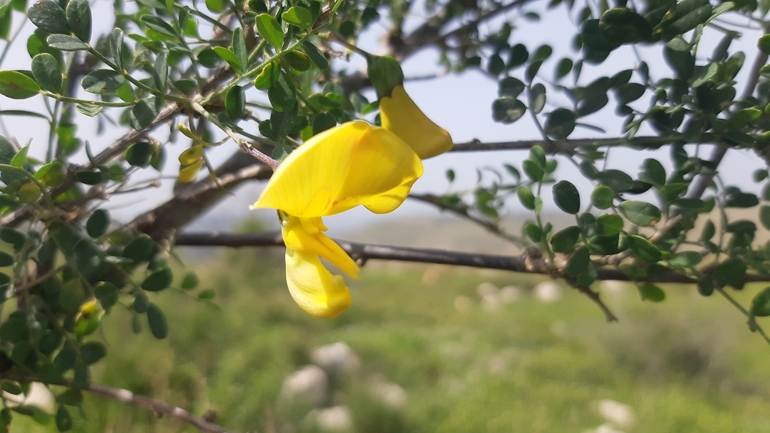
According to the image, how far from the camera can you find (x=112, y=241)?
0.31 m

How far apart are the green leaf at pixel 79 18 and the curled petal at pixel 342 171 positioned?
0.34 feet

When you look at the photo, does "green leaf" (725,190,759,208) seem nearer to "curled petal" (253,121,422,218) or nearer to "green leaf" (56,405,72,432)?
"curled petal" (253,121,422,218)

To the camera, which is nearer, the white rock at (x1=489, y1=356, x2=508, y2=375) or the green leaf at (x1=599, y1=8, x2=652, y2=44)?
the green leaf at (x1=599, y1=8, x2=652, y2=44)

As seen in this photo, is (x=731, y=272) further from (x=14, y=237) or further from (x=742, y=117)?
(x=14, y=237)

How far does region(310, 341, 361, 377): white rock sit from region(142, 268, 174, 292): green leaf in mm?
1470

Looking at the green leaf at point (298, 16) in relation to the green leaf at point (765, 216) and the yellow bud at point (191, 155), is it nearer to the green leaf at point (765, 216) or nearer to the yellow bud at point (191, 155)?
the yellow bud at point (191, 155)

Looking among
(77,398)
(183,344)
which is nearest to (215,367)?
(183,344)

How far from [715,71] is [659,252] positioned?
84mm

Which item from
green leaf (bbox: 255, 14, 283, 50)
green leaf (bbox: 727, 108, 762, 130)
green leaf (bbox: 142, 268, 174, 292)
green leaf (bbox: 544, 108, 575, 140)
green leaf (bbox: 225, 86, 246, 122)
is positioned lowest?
green leaf (bbox: 142, 268, 174, 292)

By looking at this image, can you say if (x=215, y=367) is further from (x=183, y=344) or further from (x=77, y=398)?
(x=77, y=398)

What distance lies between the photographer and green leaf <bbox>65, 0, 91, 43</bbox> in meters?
0.18

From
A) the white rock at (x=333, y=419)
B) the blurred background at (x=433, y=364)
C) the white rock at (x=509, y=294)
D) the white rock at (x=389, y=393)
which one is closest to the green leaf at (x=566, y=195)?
the blurred background at (x=433, y=364)

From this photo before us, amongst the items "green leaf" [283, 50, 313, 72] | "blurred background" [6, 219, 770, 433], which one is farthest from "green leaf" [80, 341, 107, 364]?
"blurred background" [6, 219, 770, 433]

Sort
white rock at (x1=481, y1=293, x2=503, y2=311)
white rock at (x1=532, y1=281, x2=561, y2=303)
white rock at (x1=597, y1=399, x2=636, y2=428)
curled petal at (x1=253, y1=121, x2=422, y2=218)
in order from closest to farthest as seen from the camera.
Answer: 1. curled petal at (x1=253, y1=121, x2=422, y2=218)
2. white rock at (x1=597, y1=399, x2=636, y2=428)
3. white rock at (x1=481, y1=293, x2=503, y2=311)
4. white rock at (x1=532, y1=281, x2=561, y2=303)
